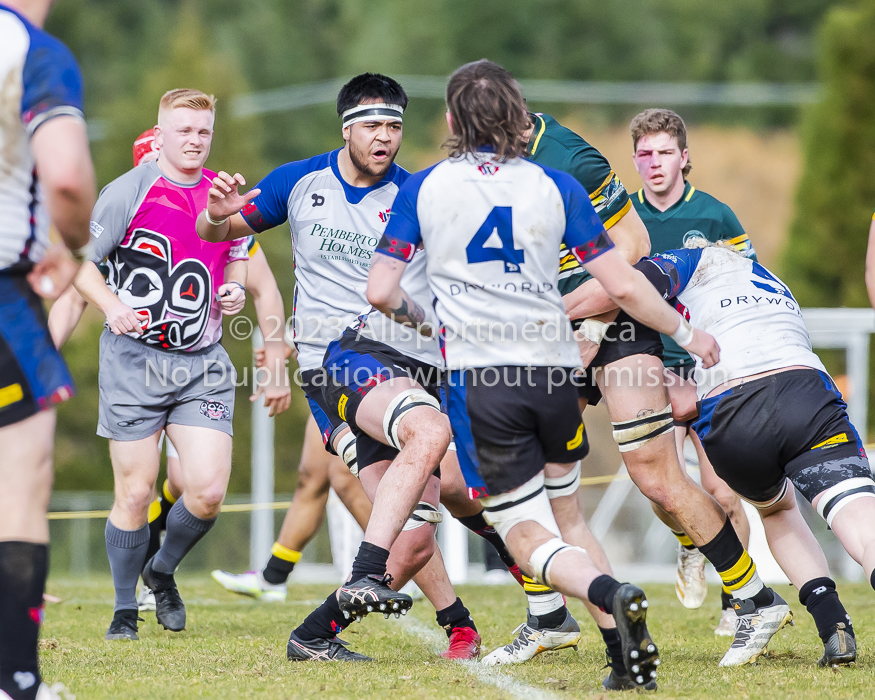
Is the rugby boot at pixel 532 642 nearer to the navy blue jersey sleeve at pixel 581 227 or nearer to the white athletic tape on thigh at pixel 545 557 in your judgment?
the white athletic tape on thigh at pixel 545 557

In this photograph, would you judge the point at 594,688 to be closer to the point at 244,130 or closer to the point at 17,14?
the point at 17,14

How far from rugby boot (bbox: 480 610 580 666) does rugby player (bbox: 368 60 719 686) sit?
2.83 ft

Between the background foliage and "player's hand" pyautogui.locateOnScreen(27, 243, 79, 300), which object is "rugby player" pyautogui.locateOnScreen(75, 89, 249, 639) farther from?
the background foliage

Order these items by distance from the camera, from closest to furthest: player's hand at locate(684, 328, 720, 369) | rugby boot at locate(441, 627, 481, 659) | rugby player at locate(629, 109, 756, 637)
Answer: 1. player's hand at locate(684, 328, 720, 369)
2. rugby boot at locate(441, 627, 481, 659)
3. rugby player at locate(629, 109, 756, 637)

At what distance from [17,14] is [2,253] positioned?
2.24ft

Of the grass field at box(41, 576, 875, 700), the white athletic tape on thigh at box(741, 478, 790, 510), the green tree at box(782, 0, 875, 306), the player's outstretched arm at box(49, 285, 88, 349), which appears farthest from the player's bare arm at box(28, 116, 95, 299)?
the green tree at box(782, 0, 875, 306)

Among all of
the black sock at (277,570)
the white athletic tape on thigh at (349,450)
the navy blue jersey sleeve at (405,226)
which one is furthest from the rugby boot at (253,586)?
the navy blue jersey sleeve at (405,226)

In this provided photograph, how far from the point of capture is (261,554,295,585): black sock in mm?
7445

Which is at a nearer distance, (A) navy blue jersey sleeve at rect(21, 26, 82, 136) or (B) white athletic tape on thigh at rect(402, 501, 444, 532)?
(A) navy blue jersey sleeve at rect(21, 26, 82, 136)

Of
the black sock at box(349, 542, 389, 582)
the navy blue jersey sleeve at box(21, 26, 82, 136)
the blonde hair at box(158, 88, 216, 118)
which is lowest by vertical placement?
the black sock at box(349, 542, 389, 582)

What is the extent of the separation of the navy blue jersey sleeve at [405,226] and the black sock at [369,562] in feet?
3.65

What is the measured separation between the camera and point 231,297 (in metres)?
5.83

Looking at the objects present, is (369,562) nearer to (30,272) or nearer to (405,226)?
(405,226)

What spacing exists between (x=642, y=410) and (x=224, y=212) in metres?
2.03
